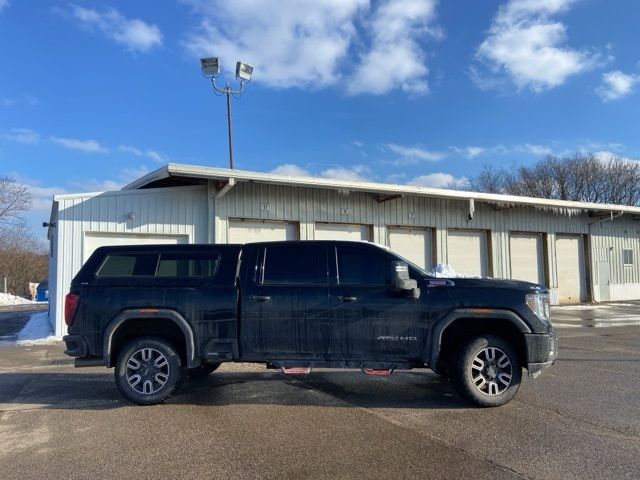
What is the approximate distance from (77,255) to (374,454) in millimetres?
11346

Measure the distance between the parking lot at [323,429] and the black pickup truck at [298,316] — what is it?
1.79 ft

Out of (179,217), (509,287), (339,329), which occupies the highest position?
(179,217)

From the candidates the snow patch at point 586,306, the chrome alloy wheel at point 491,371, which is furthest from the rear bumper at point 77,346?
the snow patch at point 586,306

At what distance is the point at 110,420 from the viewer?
232 inches

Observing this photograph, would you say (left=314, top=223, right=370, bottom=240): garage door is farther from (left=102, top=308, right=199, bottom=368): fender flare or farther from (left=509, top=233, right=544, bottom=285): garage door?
(left=102, top=308, right=199, bottom=368): fender flare

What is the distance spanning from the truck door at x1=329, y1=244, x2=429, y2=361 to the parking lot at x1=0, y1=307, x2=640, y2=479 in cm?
72

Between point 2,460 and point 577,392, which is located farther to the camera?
point 577,392

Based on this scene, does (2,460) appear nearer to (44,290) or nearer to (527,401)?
(527,401)

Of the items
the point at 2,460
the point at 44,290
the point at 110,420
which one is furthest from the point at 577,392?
the point at 44,290

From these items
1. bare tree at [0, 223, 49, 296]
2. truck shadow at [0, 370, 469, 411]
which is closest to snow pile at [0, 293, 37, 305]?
bare tree at [0, 223, 49, 296]

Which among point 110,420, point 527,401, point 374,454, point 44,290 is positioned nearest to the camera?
point 374,454

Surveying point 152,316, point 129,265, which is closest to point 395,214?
point 129,265

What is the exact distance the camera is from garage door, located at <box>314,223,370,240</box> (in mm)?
17219

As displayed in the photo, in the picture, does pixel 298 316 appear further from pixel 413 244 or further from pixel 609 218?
pixel 609 218
